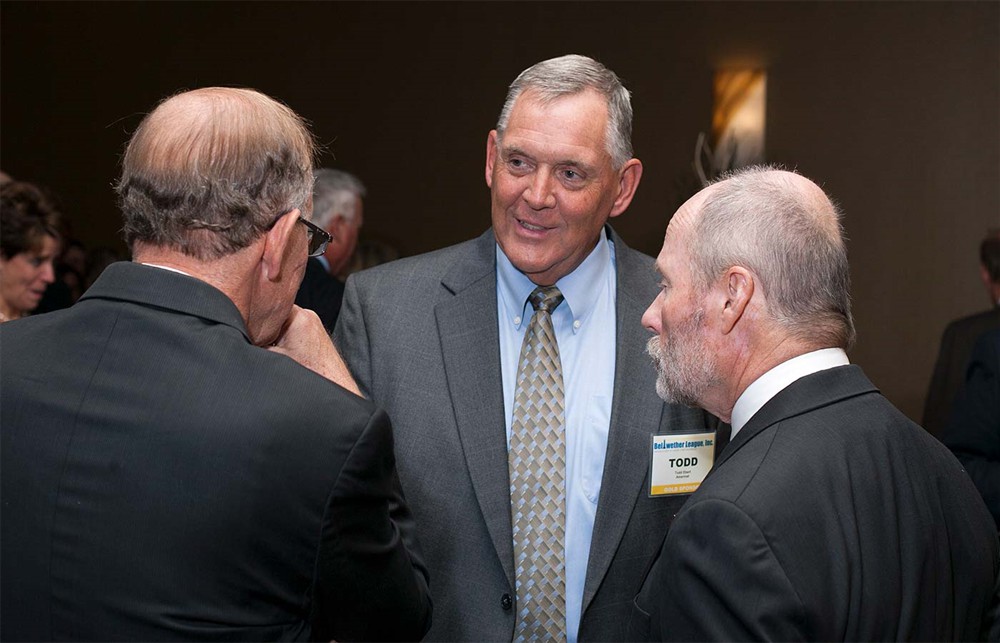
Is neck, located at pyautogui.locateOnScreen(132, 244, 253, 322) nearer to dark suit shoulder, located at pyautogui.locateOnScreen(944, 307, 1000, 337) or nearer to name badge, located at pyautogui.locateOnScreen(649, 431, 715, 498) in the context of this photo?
name badge, located at pyautogui.locateOnScreen(649, 431, 715, 498)

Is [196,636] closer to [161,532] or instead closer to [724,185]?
[161,532]

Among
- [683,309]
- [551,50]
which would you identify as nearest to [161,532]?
[683,309]

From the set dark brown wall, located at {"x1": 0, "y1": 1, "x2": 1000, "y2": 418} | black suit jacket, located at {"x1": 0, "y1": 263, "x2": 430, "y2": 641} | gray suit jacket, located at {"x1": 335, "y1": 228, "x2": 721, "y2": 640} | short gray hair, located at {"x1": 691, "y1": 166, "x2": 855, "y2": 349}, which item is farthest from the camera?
dark brown wall, located at {"x1": 0, "y1": 1, "x2": 1000, "y2": 418}

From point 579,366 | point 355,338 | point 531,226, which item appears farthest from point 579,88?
point 355,338

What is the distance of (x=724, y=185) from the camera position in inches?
61.5

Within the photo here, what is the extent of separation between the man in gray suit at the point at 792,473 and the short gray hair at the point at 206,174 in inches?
24.4

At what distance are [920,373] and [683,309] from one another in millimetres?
6818

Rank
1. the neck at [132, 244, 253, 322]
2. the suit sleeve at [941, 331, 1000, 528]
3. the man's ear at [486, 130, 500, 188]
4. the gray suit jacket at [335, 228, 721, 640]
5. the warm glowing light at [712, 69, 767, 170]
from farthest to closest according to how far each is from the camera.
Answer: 1. the warm glowing light at [712, 69, 767, 170]
2. the suit sleeve at [941, 331, 1000, 528]
3. the man's ear at [486, 130, 500, 188]
4. the gray suit jacket at [335, 228, 721, 640]
5. the neck at [132, 244, 253, 322]

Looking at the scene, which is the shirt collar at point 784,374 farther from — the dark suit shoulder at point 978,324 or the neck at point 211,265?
the dark suit shoulder at point 978,324

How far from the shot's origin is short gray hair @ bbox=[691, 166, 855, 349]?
146cm

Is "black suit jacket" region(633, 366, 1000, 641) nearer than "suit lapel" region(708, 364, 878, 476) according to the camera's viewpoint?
Yes

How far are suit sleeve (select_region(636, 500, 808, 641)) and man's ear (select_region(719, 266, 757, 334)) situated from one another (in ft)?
1.00

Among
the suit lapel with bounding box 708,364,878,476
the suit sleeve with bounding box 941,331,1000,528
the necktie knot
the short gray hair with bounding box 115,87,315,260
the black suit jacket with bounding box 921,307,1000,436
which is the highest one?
the short gray hair with bounding box 115,87,315,260

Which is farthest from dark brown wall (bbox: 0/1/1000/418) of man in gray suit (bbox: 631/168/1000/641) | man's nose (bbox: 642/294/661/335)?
man in gray suit (bbox: 631/168/1000/641)
